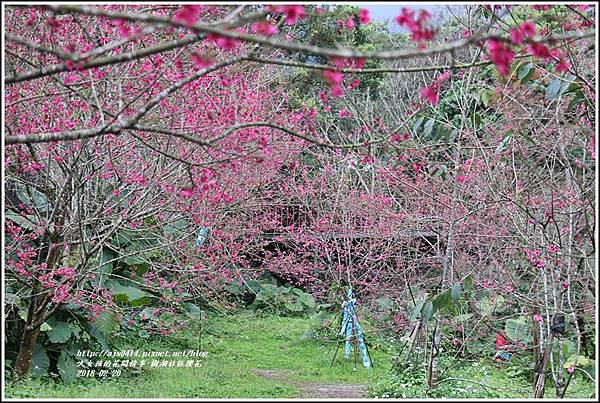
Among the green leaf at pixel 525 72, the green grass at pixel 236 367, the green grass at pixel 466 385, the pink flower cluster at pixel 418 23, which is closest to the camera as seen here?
the pink flower cluster at pixel 418 23

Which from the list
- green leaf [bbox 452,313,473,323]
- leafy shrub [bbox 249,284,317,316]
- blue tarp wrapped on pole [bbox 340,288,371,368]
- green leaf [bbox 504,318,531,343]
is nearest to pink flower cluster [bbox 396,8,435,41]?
green leaf [bbox 452,313,473,323]

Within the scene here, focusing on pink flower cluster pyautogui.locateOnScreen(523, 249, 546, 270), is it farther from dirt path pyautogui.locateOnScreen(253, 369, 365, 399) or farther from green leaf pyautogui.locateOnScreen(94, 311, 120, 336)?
green leaf pyautogui.locateOnScreen(94, 311, 120, 336)

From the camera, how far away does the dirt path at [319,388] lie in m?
5.50

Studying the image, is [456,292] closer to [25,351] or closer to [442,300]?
[442,300]

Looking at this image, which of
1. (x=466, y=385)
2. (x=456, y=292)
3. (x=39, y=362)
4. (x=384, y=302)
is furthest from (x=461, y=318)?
(x=39, y=362)

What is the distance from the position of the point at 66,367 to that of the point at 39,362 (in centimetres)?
24

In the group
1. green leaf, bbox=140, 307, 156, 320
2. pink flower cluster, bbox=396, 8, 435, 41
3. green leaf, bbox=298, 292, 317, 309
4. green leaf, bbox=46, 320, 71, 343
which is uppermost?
green leaf, bbox=298, 292, 317, 309

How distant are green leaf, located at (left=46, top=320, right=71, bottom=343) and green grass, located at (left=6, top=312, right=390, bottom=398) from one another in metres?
0.34

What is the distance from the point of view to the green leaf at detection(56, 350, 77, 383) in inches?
216

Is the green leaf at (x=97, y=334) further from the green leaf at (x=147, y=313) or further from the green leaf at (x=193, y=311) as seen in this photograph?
the green leaf at (x=193, y=311)

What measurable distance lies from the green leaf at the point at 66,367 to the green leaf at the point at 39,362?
0.11 m

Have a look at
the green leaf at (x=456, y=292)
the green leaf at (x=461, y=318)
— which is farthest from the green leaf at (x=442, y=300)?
the green leaf at (x=461, y=318)

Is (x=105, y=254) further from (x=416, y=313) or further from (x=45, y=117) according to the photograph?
(x=416, y=313)

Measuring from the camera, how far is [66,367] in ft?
18.2
